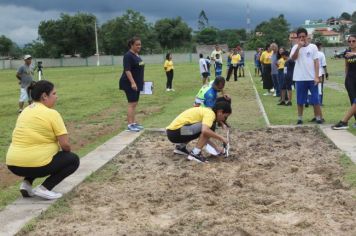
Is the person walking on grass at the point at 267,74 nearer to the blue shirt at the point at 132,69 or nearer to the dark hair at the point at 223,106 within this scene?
the blue shirt at the point at 132,69

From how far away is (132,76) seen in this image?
33.3 ft

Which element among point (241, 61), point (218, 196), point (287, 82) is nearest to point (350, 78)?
point (287, 82)

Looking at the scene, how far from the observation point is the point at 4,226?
186 inches

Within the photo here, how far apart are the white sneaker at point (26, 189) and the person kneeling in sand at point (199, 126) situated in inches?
99.1

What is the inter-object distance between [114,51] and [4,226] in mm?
93503

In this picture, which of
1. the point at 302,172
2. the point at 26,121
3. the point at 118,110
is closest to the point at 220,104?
the point at 302,172

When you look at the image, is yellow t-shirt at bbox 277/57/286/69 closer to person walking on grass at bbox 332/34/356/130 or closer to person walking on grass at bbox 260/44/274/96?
person walking on grass at bbox 260/44/274/96

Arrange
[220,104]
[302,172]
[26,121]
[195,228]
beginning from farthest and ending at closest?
[220,104], [302,172], [26,121], [195,228]

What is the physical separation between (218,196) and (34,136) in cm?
202

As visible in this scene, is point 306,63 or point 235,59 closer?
point 306,63

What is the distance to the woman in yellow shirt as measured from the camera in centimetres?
532

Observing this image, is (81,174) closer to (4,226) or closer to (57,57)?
(4,226)

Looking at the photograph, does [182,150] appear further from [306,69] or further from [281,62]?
[281,62]

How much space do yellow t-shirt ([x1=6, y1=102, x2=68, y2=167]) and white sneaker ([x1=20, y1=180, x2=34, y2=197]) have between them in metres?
0.35
